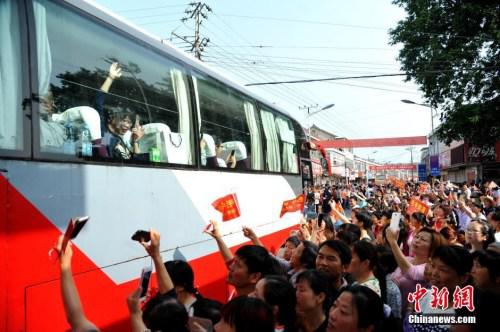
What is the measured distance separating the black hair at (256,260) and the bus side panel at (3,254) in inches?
62.6

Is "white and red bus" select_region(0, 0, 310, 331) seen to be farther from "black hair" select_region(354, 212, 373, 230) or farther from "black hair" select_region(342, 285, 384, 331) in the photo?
"black hair" select_region(354, 212, 373, 230)

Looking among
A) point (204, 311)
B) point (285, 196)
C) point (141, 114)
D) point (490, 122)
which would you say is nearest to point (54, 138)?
point (141, 114)

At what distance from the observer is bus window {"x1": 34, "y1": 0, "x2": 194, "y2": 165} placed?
3.06 metres

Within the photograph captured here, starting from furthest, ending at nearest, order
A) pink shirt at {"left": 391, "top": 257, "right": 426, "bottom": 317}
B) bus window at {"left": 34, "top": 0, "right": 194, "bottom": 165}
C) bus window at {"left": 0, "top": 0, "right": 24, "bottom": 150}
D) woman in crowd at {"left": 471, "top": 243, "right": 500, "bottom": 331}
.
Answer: pink shirt at {"left": 391, "top": 257, "right": 426, "bottom": 317}
woman in crowd at {"left": 471, "top": 243, "right": 500, "bottom": 331}
bus window at {"left": 34, "top": 0, "right": 194, "bottom": 165}
bus window at {"left": 0, "top": 0, "right": 24, "bottom": 150}

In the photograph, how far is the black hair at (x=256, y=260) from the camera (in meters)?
3.26

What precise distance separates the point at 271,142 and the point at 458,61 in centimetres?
1337

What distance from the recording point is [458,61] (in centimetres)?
1714

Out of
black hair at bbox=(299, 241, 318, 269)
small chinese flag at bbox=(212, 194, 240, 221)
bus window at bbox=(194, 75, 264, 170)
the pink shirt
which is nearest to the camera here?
→ the pink shirt

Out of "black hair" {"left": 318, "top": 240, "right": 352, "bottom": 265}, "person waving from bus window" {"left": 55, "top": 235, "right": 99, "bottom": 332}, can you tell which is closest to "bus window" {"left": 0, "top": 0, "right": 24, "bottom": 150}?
Answer: "person waving from bus window" {"left": 55, "top": 235, "right": 99, "bottom": 332}

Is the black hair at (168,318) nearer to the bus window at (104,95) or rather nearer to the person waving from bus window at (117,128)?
the bus window at (104,95)

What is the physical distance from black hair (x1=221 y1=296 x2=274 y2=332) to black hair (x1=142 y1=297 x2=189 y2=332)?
0.88 feet

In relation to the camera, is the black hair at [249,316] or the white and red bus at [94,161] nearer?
the black hair at [249,316]

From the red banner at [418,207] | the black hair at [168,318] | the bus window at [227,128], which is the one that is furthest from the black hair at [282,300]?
the red banner at [418,207]

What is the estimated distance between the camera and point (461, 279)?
309 centimetres
